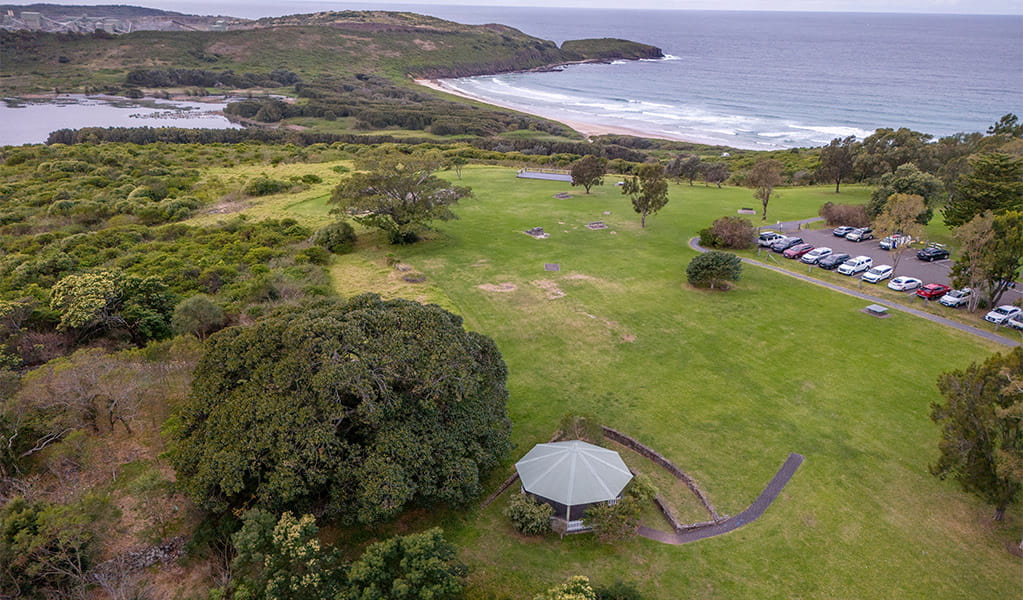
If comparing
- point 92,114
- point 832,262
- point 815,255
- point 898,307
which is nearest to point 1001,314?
point 898,307

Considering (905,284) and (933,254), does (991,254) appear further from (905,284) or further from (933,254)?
(933,254)

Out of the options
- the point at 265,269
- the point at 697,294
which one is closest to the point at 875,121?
the point at 697,294

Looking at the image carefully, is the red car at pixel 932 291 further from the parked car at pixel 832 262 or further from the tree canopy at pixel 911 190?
the tree canopy at pixel 911 190

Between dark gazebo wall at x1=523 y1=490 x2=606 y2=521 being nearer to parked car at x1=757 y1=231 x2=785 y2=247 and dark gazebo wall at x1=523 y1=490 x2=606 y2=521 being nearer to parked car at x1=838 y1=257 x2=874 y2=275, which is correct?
parked car at x1=838 y1=257 x2=874 y2=275

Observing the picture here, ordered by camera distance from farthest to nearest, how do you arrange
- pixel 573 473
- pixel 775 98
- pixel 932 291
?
1. pixel 775 98
2. pixel 932 291
3. pixel 573 473

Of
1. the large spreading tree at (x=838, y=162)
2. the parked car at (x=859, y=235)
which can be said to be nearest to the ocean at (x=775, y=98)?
the large spreading tree at (x=838, y=162)

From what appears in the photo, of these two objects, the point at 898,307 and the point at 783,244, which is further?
the point at 783,244

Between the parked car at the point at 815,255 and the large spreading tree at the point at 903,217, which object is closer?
the large spreading tree at the point at 903,217

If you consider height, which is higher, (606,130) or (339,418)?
(606,130)
